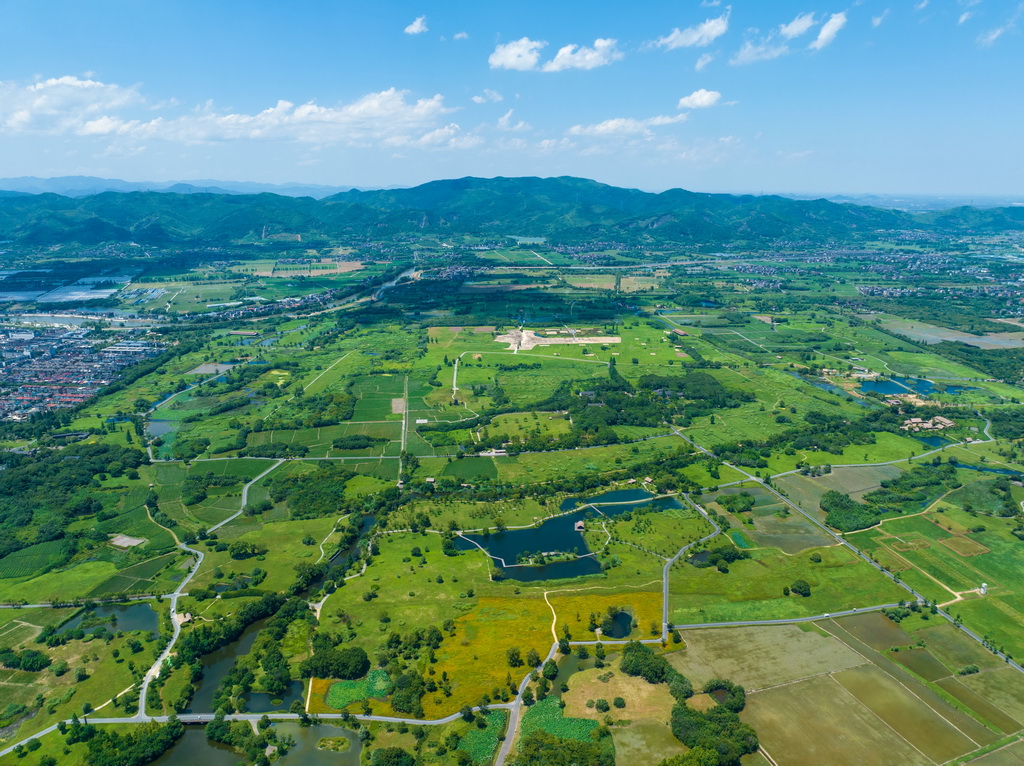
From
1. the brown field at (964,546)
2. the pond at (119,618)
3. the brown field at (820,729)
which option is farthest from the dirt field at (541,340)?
the brown field at (820,729)

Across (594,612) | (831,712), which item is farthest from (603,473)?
(831,712)

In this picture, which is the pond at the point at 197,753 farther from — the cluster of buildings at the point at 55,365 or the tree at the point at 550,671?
the cluster of buildings at the point at 55,365

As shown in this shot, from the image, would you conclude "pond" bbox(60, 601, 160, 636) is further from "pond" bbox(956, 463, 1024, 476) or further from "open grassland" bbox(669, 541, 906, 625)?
"pond" bbox(956, 463, 1024, 476)

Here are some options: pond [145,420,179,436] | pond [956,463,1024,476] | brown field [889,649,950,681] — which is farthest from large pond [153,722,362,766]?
pond [956,463,1024,476]

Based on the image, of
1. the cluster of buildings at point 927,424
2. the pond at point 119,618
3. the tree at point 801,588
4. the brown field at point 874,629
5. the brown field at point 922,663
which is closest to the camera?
the brown field at point 922,663

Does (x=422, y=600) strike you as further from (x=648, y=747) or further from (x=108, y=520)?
(x=108, y=520)

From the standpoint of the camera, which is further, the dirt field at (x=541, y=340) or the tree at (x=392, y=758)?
the dirt field at (x=541, y=340)
